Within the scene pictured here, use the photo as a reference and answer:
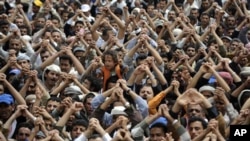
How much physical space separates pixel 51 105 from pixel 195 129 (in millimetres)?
2026

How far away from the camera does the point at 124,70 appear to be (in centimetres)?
1181

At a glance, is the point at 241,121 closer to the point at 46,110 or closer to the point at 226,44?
the point at 46,110

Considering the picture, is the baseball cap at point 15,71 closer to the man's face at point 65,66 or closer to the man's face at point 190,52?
the man's face at point 65,66

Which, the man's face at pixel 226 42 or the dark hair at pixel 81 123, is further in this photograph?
the man's face at pixel 226 42

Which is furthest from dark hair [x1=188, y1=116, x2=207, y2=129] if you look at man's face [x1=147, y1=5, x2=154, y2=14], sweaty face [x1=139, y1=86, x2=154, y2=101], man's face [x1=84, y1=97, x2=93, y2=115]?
man's face [x1=147, y1=5, x2=154, y2=14]

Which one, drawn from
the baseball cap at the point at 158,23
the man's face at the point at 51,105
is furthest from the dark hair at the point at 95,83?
the baseball cap at the point at 158,23

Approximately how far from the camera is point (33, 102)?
1085cm

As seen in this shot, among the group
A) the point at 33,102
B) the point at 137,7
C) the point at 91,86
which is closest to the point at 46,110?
the point at 33,102

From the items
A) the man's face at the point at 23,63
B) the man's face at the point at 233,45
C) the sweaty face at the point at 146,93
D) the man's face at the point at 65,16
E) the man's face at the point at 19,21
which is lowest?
the sweaty face at the point at 146,93

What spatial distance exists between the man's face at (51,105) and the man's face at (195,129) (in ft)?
6.07

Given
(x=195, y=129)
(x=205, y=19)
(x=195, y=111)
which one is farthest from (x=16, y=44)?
(x=195, y=129)

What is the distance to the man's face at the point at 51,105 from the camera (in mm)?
10422

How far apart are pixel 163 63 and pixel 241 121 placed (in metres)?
2.91

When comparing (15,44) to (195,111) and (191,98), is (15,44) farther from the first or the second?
(195,111)
